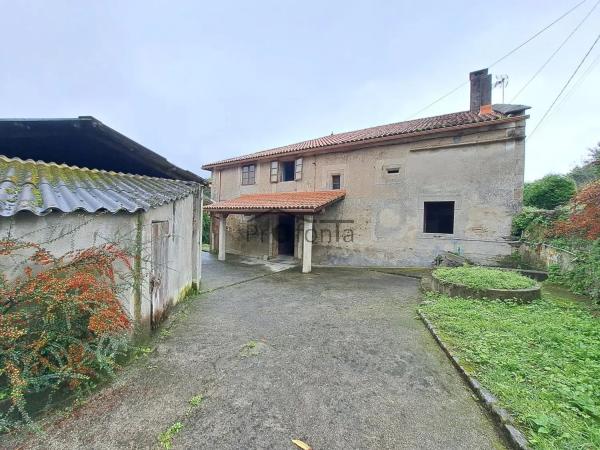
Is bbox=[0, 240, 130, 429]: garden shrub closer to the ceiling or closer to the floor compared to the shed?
closer to the floor

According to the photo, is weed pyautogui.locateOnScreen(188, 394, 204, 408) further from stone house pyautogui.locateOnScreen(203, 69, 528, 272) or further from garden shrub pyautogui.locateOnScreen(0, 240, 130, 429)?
stone house pyautogui.locateOnScreen(203, 69, 528, 272)

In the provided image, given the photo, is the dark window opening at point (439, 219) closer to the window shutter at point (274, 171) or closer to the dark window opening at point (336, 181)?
the dark window opening at point (336, 181)

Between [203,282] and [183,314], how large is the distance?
295 centimetres

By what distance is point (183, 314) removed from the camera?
554 centimetres

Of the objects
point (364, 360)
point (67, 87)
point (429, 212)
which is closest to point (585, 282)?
point (429, 212)

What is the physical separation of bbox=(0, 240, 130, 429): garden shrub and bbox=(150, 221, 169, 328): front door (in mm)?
1487

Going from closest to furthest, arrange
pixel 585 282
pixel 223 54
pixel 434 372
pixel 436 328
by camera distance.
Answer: pixel 434 372, pixel 436 328, pixel 585 282, pixel 223 54

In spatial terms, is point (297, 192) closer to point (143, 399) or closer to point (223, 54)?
point (143, 399)

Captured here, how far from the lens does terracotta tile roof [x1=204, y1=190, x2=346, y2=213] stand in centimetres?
991

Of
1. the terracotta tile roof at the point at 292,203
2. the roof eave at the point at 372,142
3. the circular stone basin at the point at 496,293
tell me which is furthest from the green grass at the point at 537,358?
the roof eave at the point at 372,142

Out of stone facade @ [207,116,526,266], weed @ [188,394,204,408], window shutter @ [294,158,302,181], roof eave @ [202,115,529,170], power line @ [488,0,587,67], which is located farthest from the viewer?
Answer: window shutter @ [294,158,302,181]

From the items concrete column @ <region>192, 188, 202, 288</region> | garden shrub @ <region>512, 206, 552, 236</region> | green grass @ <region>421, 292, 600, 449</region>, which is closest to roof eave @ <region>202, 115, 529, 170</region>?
garden shrub @ <region>512, 206, 552, 236</region>

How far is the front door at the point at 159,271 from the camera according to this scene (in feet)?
14.8

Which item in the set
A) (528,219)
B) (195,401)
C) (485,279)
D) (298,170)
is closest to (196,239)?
(195,401)
